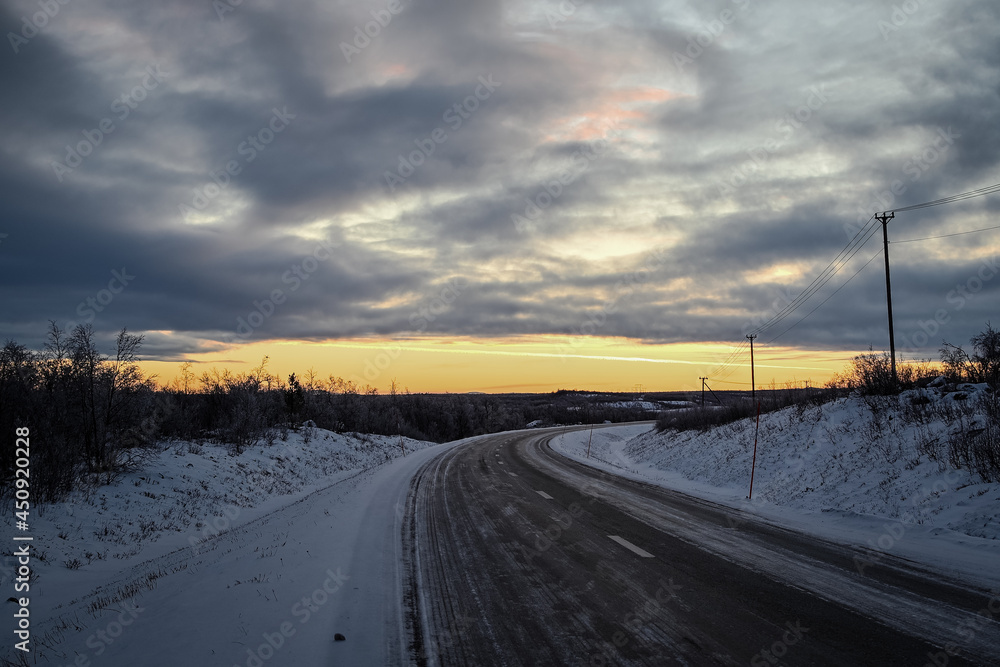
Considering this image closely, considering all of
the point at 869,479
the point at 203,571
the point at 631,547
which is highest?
the point at 869,479

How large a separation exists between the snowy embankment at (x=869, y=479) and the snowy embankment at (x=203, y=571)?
Answer: 702 centimetres

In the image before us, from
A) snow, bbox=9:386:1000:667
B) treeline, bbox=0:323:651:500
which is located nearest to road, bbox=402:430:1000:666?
snow, bbox=9:386:1000:667

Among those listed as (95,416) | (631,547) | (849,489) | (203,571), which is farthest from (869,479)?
(95,416)

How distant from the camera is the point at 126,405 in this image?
17.9m

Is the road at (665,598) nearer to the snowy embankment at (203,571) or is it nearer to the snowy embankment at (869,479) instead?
the snowy embankment at (203,571)

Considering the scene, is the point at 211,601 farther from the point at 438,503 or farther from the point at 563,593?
the point at 438,503

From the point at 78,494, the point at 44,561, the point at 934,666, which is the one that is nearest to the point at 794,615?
the point at 934,666

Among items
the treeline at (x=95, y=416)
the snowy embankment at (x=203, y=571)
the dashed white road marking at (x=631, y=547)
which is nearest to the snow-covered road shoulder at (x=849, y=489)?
the dashed white road marking at (x=631, y=547)

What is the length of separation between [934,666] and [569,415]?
3600 inches

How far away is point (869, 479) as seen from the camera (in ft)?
40.7

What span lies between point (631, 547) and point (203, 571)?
22.0 feet

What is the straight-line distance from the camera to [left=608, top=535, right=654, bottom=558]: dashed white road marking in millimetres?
8195

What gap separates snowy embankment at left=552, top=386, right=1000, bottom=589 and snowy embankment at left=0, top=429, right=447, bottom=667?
23.0 ft

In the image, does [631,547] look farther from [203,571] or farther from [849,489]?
[849,489]
